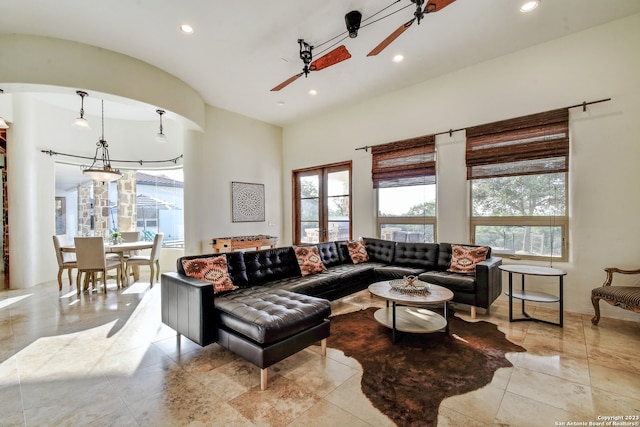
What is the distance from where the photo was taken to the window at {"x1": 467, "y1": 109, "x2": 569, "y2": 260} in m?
3.70

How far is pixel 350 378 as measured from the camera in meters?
2.21

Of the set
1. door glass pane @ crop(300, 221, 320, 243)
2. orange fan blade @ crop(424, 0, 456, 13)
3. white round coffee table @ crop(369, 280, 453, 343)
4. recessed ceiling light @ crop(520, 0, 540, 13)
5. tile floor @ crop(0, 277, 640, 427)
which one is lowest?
tile floor @ crop(0, 277, 640, 427)

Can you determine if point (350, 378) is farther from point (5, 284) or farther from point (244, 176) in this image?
point (5, 284)

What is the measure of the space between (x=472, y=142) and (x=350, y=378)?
12.5ft

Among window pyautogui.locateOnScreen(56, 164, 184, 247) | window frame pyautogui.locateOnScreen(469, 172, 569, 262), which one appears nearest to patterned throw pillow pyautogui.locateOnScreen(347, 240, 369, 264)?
window frame pyautogui.locateOnScreen(469, 172, 569, 262)

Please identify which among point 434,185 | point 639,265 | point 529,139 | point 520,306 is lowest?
point 520,306

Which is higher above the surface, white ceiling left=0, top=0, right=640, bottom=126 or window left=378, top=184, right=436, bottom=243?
white ceiling left=0, top=0, right=640, bottom=126

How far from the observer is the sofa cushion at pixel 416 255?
4.32 metres

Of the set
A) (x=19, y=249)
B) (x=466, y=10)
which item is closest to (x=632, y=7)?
(x=466, y=10)

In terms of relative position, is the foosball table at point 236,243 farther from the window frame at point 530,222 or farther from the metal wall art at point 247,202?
the window frame at point 530,222

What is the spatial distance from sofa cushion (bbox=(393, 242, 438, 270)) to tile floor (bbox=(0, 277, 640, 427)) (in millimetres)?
1254

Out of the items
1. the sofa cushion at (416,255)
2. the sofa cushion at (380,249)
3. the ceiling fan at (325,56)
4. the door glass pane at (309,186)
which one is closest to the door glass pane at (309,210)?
the door glass pane at (309,186)

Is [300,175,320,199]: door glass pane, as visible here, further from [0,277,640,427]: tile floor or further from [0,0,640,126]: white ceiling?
[0,277,640,427]: tile floor

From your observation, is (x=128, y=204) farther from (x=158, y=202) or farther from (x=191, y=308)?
(x=191, y=308)
